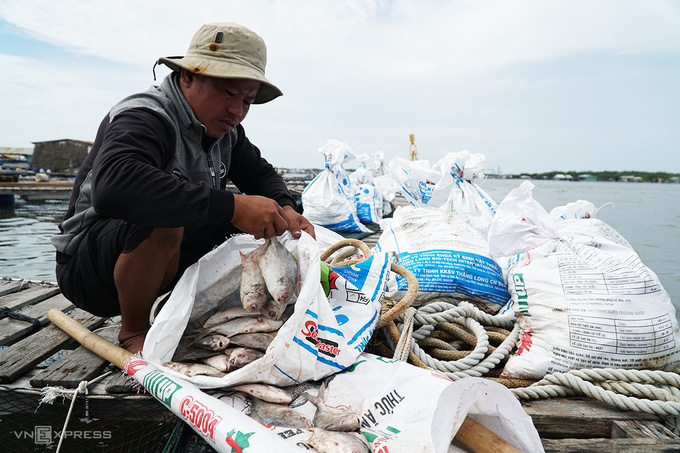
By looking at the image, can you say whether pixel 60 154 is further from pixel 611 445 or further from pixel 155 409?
pixel 611 445

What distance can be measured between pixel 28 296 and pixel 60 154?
1432 inches

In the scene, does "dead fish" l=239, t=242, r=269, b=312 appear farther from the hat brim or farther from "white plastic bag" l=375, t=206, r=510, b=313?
"white plastic bag" l=375, t=206, r=510, b=313

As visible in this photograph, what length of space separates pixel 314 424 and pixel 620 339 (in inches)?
47.3

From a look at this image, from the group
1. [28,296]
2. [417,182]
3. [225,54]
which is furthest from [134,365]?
[417,182]

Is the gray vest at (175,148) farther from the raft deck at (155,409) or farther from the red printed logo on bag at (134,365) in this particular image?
the red printed logo on bag at (134,365)

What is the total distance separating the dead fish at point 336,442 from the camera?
3.27 feet

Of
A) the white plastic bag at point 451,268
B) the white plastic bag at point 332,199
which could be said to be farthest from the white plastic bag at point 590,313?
the white plastic bag at point 332,199

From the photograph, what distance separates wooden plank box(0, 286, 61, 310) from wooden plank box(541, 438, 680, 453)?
2781 millimetres

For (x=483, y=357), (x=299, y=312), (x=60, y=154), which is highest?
(x=60, y=154)

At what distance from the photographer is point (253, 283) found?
1421mm

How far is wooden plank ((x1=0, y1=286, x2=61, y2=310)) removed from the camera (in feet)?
7.92

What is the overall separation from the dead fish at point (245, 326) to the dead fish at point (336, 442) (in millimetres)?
404

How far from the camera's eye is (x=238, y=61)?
1.53 m

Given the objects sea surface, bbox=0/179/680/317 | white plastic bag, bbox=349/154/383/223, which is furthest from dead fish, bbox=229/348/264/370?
white plastic bag, bbox=349/154/383/223
